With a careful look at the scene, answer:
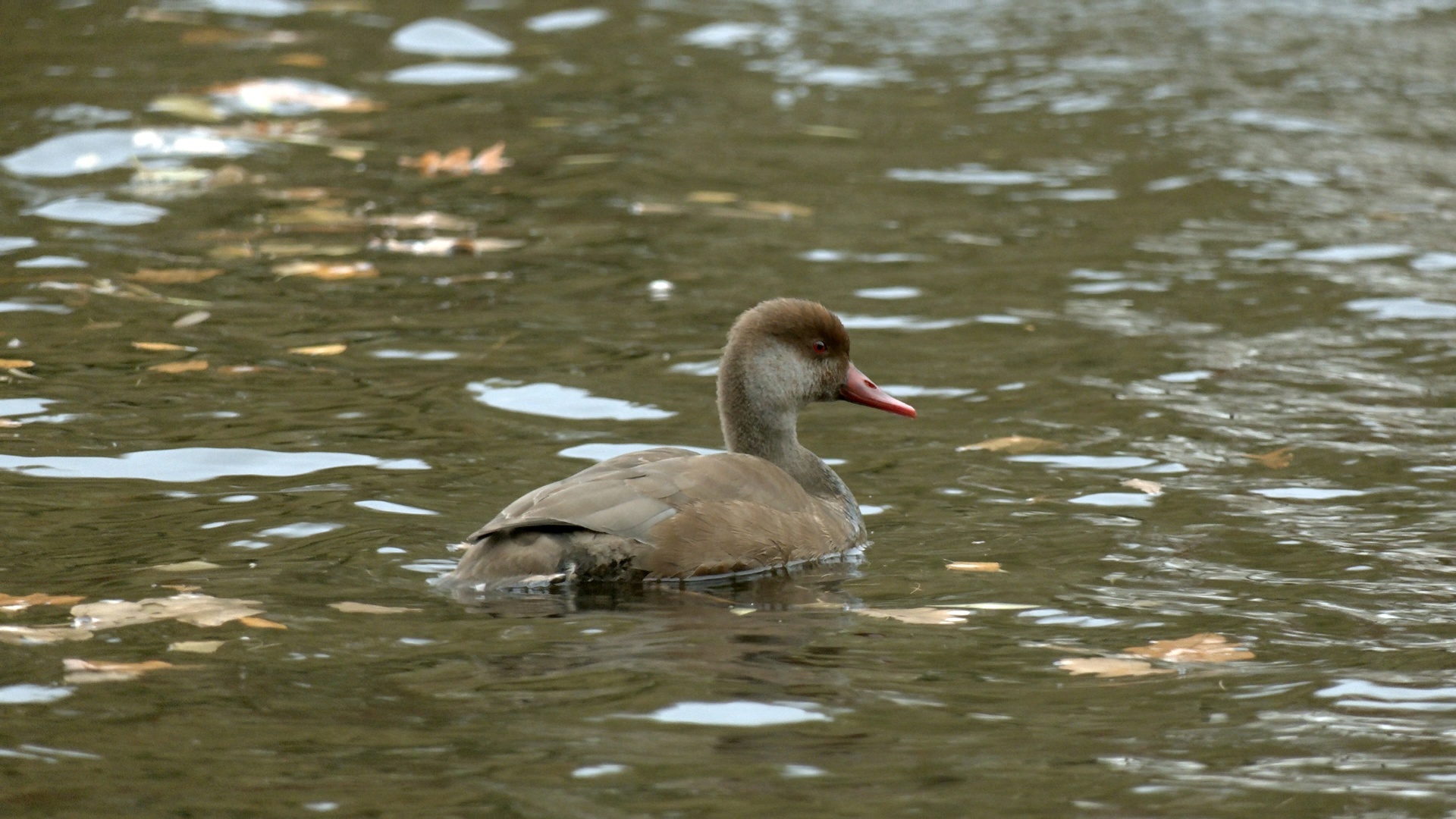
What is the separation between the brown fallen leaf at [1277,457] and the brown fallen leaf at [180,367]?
469 cm

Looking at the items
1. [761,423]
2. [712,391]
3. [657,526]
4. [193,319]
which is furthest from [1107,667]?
[193,319]

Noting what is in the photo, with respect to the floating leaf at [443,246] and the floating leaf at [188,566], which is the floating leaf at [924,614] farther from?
the floating leaf at [443,246]

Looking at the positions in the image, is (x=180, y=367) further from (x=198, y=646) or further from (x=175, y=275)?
(x=198, y=646)

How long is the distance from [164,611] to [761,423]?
8.21 ft

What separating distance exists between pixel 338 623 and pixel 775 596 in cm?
150

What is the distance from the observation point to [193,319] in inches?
388

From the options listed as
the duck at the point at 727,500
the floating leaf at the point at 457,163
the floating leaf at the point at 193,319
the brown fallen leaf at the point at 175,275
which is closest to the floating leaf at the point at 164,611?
the duck at the point at 727,500

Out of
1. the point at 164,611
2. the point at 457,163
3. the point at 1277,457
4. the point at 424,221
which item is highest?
the point at 457,163

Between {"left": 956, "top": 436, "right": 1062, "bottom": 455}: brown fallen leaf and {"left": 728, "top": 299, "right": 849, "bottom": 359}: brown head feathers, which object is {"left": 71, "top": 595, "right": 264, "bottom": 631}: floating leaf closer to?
{"left": 728, "top": 299, "right": 849, "bottom": 359}: brown head feathers

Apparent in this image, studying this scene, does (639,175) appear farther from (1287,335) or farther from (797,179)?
(1287,335)

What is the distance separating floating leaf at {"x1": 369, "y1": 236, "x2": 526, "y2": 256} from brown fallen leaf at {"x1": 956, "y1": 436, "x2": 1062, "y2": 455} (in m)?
4.02

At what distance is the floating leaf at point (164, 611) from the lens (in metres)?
5.86

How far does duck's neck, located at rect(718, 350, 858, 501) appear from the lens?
7.50 meters

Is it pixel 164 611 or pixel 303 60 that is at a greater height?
pixel 303 60
